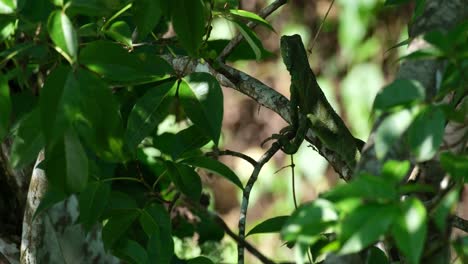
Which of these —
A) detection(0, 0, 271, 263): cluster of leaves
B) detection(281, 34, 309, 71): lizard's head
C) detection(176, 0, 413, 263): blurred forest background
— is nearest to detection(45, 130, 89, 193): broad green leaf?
detection(0, 0, 271, 263): cluster of leaves

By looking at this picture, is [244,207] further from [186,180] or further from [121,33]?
[121,33]

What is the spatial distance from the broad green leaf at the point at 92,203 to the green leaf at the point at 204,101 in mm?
250

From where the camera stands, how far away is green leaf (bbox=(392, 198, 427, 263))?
1.00m

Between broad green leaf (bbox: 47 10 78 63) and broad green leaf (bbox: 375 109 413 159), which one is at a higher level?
broad green leaf (bbox: 47 10 78 63)

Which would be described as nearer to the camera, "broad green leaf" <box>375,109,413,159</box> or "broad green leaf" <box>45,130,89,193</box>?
"broad green leaf" <box>375,109,413,159</box>

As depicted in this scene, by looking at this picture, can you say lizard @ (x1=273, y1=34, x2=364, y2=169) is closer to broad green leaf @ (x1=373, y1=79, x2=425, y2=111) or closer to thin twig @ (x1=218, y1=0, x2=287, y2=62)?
thin twig @ (x1=218, y1=0, x2=287, y2=62)

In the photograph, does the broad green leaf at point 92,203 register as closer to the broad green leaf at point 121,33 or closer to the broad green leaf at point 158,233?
the broad green leaf at point 158,233

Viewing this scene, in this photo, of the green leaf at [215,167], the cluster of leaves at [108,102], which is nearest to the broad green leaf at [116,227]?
the cluster of leaves at [108,102]

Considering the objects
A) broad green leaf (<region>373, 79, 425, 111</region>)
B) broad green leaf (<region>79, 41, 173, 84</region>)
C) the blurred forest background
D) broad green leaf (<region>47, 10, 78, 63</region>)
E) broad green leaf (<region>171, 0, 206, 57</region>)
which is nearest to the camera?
broad green leaf (<region>373, 79, 425, 111</region>)

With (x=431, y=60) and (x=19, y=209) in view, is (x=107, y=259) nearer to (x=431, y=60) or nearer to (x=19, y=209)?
(x=19, y=209)

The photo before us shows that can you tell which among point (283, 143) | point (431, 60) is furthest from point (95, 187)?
point (431, 60)

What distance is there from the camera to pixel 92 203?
1.75 meters

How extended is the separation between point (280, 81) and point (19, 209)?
3.34m

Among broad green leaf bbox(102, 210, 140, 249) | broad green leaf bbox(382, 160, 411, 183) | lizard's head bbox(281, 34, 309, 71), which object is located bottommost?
broad green leaf bbox(382, 160, 411, 183)
